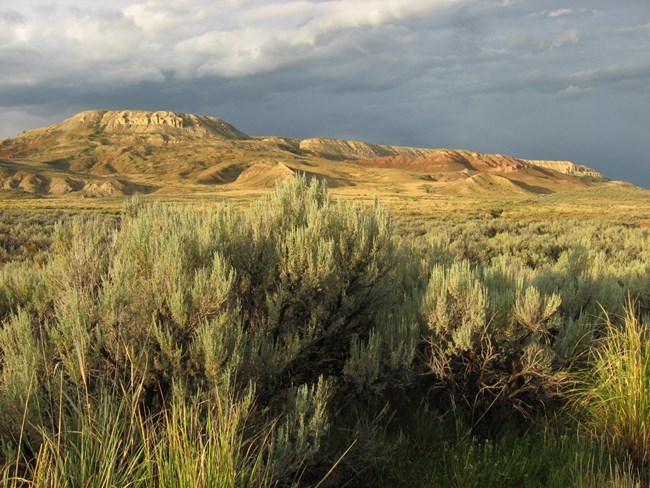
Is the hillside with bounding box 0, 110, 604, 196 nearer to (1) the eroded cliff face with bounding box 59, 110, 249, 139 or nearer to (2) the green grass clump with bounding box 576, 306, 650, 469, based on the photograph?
(1) the eroded cliff face with bounding box 59, 110, 249, 139

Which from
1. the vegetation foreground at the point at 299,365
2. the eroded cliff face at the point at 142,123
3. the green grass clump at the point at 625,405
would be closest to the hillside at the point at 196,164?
the eroded cliff face at the point at 142,123

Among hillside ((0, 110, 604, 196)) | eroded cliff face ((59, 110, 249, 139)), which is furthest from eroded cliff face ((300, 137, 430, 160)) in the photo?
eroded cliff face ((59, 110, 249, 139))

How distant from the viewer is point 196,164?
123562 millimetres

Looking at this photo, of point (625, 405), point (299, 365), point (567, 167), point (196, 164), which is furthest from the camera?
point (567, 167)

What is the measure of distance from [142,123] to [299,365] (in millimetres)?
188882

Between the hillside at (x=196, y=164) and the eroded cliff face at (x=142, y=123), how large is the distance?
0.33 metres

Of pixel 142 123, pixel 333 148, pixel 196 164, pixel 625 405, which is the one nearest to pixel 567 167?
pixel 333 148

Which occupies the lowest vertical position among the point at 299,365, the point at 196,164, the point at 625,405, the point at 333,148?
the point at 625,405

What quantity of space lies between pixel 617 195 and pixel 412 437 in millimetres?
80107

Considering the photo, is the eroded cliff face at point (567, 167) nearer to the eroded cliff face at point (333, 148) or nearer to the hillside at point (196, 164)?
the hillside at point (196, 164)

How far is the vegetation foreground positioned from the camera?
3107 mm

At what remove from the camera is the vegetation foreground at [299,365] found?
3.11 metres

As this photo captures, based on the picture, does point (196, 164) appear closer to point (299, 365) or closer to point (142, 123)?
point (142, 123)

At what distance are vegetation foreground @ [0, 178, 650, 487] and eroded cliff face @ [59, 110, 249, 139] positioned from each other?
173 metres
